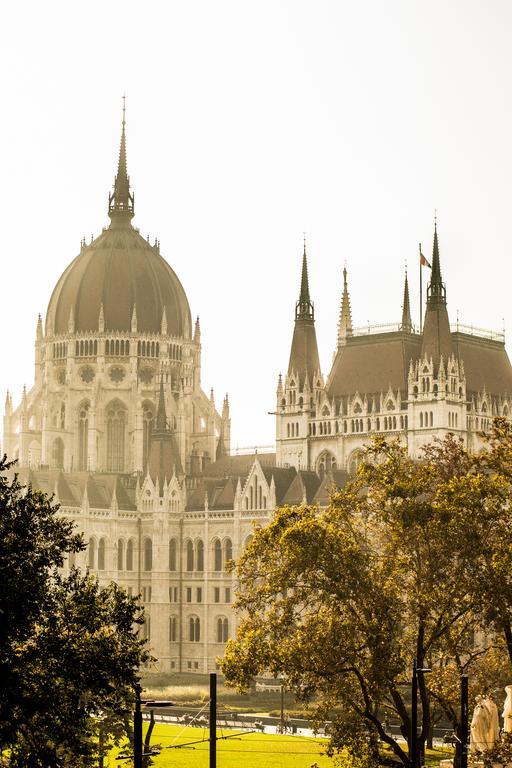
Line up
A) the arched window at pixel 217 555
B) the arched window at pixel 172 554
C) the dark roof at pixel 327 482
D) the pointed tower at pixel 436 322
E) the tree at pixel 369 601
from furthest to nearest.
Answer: the arched window at pixel 172 554 < the arched window at pixel 217 555 < the pointed tower at pixel 436 322 < the dark roof at pixel 327 482 < the tree at pixel 369 601

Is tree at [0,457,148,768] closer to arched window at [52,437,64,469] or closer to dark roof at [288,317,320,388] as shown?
dark roof at [288,317,320,388]

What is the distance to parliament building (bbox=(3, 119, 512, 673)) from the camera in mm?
145500

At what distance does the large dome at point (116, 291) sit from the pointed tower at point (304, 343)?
2289 cm

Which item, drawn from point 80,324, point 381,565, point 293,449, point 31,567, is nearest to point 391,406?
point 293,449

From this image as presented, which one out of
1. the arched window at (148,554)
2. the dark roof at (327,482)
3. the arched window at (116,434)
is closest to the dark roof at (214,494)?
the arched window at (148,554)

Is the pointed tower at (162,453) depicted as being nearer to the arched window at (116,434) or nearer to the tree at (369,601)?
the arched window at (116,434)

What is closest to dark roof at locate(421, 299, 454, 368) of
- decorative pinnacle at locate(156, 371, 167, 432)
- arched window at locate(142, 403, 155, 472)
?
decorative pinnacle at locate(156, 371, 167, 432)

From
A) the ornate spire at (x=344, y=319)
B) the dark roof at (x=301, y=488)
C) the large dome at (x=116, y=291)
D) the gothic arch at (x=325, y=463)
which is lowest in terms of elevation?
the dark roof at (x=301, y=488)

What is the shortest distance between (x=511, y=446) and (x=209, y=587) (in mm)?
90507

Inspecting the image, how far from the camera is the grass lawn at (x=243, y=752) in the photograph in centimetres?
7744

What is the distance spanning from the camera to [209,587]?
150875 millimetres

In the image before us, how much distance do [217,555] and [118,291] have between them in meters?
32.9

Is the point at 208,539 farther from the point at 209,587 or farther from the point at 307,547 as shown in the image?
the point at 307,547

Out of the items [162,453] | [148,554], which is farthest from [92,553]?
[162,453]
